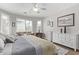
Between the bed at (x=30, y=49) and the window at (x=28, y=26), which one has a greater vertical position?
the window at (x=28, y=26)

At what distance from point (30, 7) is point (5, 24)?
564 mm

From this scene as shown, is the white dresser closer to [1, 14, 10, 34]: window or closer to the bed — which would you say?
the bed

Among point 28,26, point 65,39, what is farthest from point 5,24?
point 65,39

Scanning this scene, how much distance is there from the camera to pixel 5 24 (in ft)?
6.21

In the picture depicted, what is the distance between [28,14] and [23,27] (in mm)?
274

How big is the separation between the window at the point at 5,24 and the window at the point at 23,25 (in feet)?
0.57

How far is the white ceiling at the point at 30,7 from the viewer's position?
1.82 m

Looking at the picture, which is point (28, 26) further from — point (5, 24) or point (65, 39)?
point (65, 39)

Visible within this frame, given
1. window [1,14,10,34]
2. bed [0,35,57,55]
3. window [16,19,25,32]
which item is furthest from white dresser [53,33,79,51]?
window [1,14,10,34]

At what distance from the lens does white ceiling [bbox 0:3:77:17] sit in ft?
5.98

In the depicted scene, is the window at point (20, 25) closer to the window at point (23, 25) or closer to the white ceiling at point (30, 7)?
the window at point (23, 25)

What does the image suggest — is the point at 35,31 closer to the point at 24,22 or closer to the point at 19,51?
the point at 24,22

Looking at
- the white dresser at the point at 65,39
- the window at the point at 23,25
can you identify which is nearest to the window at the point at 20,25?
the window at the point at 23,25

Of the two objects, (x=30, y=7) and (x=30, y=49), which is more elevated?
(x=30, y=7)
